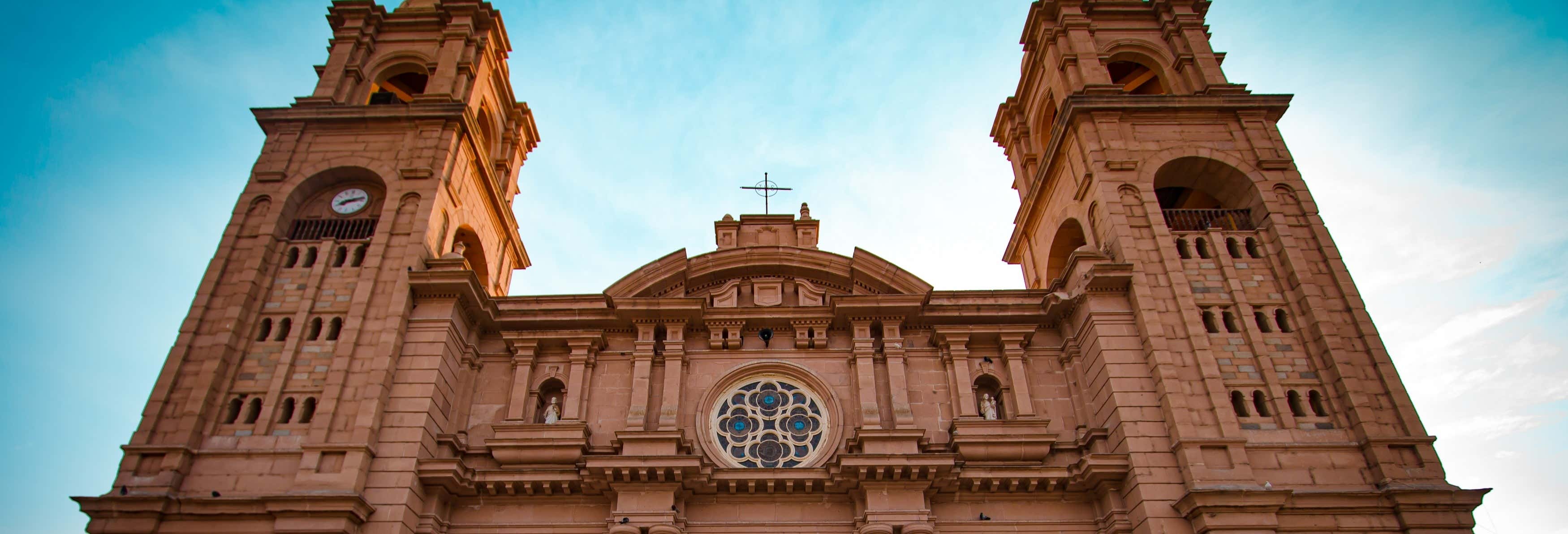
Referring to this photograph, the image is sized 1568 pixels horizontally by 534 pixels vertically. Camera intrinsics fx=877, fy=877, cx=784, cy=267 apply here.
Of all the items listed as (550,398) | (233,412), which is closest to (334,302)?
(233,412)

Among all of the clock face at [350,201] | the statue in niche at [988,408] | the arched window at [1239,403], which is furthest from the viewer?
the clock face at [350,201]

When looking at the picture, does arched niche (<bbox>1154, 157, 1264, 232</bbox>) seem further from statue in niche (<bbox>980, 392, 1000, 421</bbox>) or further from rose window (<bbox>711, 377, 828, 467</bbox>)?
rose window (<bbox>711, 377, 828, 467</bbox>)

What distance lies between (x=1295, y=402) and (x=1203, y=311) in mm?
2702

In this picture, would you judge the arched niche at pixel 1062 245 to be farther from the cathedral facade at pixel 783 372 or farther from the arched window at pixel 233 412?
the arched window at pixel 233 412

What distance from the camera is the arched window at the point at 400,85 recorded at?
1068 inches

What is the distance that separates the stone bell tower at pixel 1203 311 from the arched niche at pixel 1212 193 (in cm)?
5

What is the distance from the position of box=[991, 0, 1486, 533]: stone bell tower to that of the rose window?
240 inches

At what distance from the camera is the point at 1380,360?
18.9 m

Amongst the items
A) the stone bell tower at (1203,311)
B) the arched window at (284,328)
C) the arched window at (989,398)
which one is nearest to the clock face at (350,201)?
the arched window at (284,328)

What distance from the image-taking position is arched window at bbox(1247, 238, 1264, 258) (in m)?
21.5

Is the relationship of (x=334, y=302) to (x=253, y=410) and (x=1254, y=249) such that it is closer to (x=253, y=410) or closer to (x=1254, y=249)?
(x=253, y=410)

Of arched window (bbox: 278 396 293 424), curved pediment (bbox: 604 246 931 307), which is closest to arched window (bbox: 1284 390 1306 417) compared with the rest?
curved pediment (bbox: 604 246 931 307)

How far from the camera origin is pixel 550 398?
68.8ft

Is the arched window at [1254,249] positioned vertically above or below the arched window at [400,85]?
below
